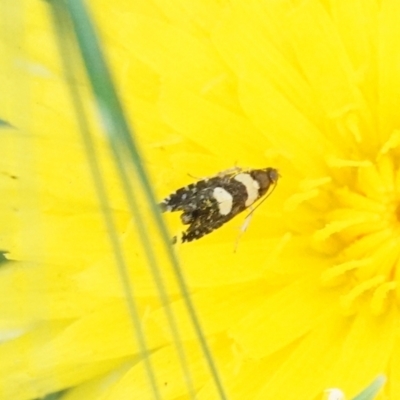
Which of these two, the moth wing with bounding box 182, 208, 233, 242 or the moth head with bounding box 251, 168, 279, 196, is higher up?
the moth head with bounding box 251, 168, 279, 196

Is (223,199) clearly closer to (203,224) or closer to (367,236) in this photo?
(203,224)

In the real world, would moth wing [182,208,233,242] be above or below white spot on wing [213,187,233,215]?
below

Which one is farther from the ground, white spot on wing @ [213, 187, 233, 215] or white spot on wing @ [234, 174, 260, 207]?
white spot on wing @ [234, 174, 260, 207]

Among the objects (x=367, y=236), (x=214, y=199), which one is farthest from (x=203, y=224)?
(x=367, y=236)

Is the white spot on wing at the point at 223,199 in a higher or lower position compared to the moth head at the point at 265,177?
lower

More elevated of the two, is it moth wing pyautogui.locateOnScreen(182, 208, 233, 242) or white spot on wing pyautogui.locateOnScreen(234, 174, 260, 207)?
white spot on wing pyautogui.locateOnScreen(234, 174, 260, 207)
